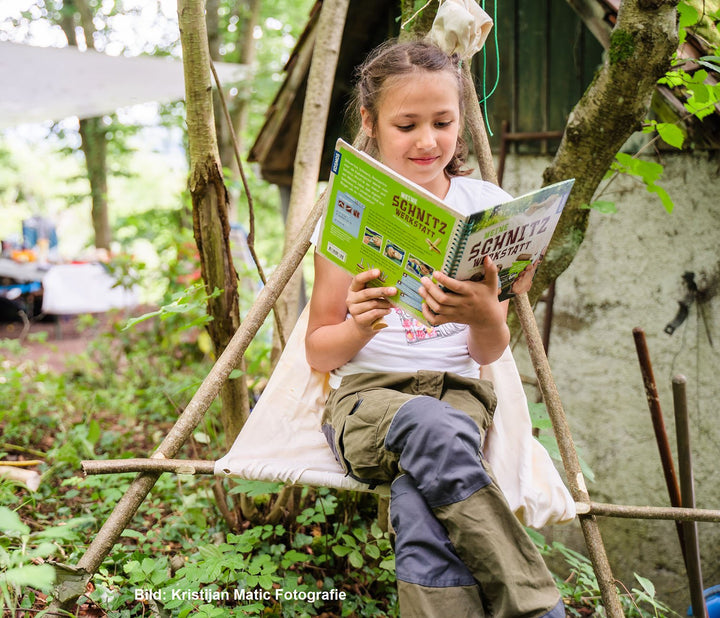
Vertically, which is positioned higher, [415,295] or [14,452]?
[415,295]

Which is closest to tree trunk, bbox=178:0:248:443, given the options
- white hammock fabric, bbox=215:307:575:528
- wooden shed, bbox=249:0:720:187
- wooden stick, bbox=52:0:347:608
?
wooden stick, bbox=52:0:347:608

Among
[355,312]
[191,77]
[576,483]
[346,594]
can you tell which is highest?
[191,77]

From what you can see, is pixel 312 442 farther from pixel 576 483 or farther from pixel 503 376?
pixel 576 483

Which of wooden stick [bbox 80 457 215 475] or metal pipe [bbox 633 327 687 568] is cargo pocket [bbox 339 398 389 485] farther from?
metal pipe [bbox 633 327 687 568]

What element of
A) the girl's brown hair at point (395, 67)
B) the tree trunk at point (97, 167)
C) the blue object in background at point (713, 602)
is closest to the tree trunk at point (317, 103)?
the girl's brown hair at point (395, 67)

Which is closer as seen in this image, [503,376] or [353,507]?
[503,376]

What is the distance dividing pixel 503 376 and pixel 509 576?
0.69m

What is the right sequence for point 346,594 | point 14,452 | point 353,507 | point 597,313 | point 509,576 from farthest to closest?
point 597,313, point 14,452, point 353,507, point 346,594, point 509,576

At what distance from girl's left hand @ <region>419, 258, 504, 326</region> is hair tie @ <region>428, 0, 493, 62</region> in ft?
2.81

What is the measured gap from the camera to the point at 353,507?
2275mm

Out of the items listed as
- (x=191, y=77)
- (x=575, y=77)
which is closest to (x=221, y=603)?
(x=191, y=77)

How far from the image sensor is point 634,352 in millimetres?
3164

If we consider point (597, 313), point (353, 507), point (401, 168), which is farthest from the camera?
point (597, 313)

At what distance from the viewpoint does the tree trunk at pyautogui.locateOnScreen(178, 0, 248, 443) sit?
174 cm
